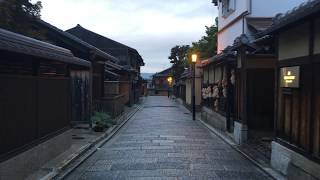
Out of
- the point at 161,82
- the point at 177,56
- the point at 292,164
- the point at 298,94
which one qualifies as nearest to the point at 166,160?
the point at 292,164

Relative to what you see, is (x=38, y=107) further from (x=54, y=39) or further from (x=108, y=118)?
(x=54, y=39)

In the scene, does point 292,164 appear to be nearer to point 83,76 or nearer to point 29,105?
point 29,105

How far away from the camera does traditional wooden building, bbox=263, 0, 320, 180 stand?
9.61 meters

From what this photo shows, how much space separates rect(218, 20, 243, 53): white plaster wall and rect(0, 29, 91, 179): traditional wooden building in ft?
46.1

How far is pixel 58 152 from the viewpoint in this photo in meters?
13.8

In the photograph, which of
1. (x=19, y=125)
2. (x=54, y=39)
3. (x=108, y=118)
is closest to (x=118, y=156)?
(x=19, y=125)

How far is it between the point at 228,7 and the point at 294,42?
61.9 ft

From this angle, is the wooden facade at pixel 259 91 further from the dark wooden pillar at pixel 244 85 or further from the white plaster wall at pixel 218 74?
the white plaster wall at pixel 218 74

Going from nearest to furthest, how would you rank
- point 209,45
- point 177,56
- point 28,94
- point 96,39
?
1. point 28,94
2. point 209,45
3. point 96,39
4. point 177,56

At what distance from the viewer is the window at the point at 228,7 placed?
28.3 m

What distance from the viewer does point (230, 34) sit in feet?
A: 97.5

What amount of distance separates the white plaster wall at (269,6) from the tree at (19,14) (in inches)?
430

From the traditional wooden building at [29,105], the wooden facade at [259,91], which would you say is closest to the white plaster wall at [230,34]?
the wooden facade at [259,91]

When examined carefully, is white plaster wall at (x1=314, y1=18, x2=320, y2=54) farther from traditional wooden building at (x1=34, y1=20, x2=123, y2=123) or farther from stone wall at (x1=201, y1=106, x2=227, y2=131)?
traditional wooden building at (x1=34, y1=20, x2=123, y2=123)
